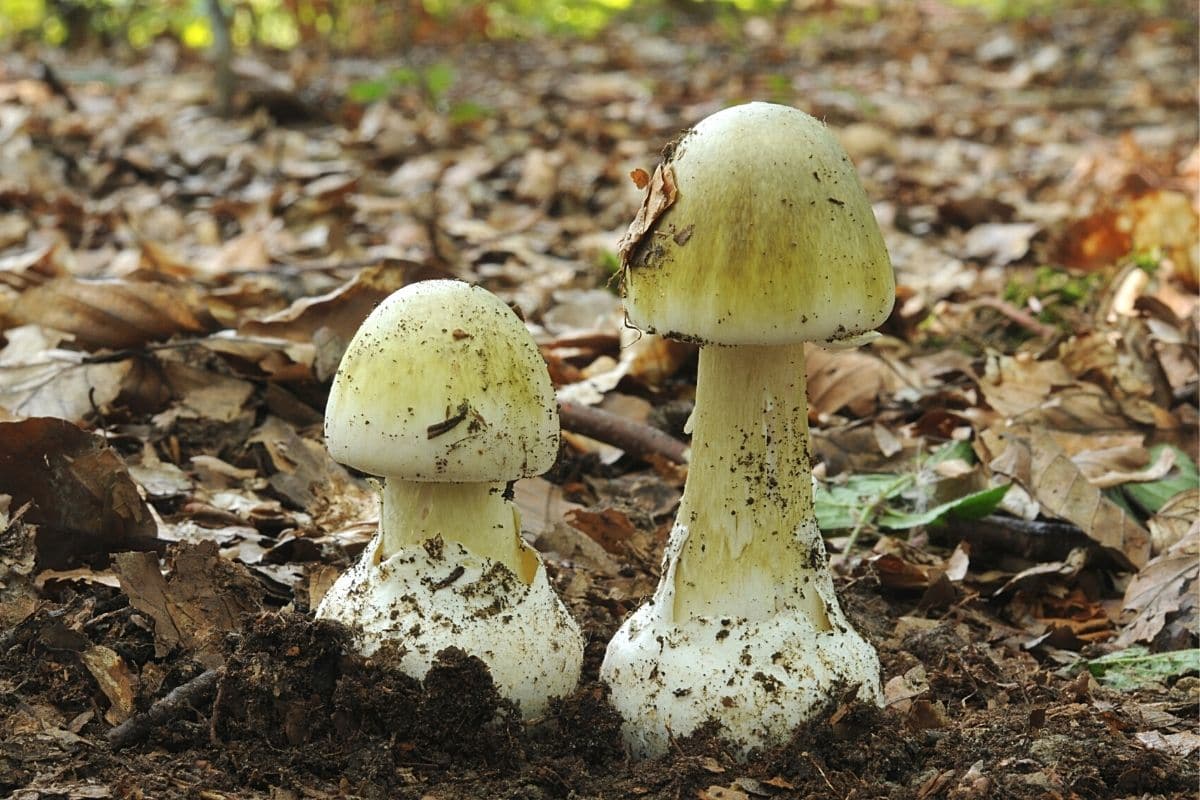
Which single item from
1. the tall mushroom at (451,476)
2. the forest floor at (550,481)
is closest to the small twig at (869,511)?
the forest floor at (550,481)

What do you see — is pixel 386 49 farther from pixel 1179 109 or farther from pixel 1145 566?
pixel 1145 566

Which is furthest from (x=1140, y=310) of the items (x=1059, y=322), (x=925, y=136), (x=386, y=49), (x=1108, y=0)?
(x=1108, y=0)

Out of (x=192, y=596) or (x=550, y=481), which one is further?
(x=550, y=481)

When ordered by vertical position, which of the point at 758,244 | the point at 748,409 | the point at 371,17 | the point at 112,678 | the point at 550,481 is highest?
the point at 758,244

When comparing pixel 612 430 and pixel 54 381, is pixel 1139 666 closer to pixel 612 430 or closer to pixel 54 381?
pixel 612 430

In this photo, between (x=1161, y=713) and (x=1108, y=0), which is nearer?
(x=1161, y=713)

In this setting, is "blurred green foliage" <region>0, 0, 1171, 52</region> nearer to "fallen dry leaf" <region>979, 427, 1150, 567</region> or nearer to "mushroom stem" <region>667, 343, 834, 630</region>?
"fallen dry leaf" <region>979, 427, 1150, 567</region>

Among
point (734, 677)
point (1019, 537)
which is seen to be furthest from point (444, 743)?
point (1019, 537)
